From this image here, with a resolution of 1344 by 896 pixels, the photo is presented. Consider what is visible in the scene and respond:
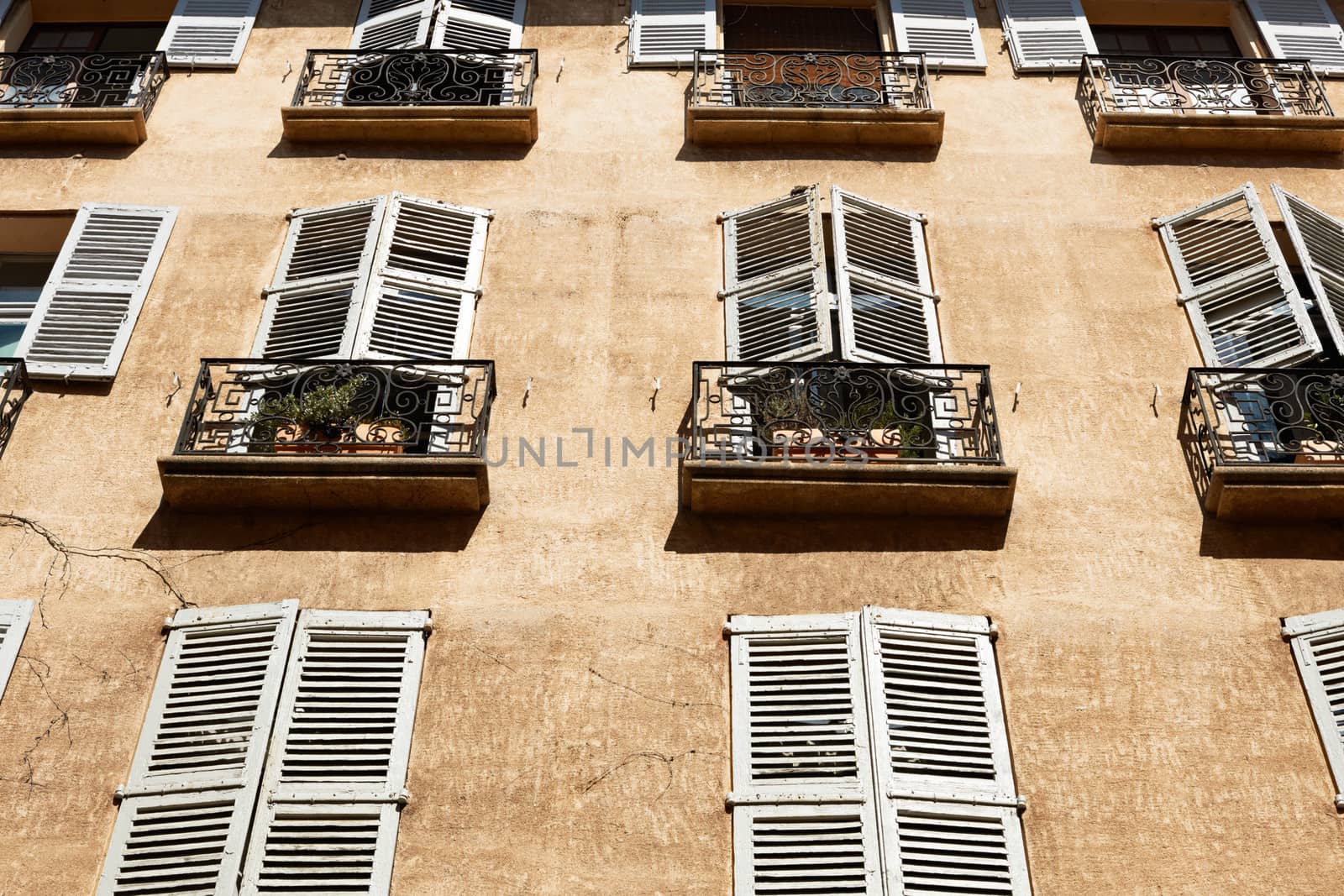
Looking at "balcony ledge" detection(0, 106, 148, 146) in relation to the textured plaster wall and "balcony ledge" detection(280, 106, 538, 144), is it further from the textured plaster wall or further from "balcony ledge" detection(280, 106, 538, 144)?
"balcony ledge" detection(280, 106, 538, 144)

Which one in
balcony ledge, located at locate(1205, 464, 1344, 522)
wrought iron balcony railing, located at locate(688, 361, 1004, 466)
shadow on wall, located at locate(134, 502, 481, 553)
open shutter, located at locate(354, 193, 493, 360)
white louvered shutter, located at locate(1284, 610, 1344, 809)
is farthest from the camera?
open shutter, located at locate(354, 193, 493, 360)

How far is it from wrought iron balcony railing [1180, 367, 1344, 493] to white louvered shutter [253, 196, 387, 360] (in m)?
5.49

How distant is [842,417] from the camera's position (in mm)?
9156

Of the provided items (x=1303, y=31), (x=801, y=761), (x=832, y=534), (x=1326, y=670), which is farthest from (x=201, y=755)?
(x=1303, y=31)

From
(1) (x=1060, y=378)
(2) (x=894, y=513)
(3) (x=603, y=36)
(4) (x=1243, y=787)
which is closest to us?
(4) (x=1243, y=787)

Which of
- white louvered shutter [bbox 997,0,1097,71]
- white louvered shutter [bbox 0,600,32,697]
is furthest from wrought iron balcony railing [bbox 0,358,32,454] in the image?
white louvered shutter [bbox 997,0,1097,71]

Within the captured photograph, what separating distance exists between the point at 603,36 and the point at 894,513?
6.12 metres

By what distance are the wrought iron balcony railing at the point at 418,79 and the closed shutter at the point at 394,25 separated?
Result: 21.8 inches

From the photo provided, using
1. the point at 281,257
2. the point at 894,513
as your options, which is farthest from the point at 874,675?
the point at 281,257

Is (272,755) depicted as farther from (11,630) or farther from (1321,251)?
(1321,251)

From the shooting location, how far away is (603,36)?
13.1 meters

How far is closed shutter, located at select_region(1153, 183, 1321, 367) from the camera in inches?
391

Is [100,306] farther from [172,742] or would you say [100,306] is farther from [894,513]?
[894,513]

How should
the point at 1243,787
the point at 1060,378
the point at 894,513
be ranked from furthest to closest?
the point at 1060,378 → the point at 894,513 → the point at 1243,787
